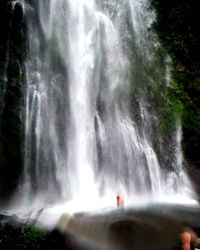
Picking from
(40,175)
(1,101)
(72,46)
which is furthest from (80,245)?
(72,46)

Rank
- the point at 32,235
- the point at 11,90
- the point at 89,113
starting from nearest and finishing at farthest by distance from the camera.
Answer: the point at 32,235, the point at 11,90, the point at 89,113

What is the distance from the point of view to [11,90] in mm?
14602

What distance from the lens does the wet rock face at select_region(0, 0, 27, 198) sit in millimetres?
14062

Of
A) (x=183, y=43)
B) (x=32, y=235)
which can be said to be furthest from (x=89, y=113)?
(x=183, y=43)

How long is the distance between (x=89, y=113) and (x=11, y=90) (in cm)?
391

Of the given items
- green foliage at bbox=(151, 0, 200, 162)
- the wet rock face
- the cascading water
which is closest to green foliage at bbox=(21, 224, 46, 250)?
the cascading water

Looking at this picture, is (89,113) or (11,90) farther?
(89,113)

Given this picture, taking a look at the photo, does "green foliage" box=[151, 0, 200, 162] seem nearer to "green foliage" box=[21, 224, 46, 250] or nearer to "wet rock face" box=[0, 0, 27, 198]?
"wet rock face" box=[0, 0, 27, 198]

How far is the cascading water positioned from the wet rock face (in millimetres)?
396

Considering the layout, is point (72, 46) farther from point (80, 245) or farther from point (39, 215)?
point (80, 245)

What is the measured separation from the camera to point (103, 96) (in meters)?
17.7

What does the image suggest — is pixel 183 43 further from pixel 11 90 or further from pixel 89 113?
pixel 11 90

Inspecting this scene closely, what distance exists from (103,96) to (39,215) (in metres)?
8.23

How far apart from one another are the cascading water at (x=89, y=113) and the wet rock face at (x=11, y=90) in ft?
1.30
